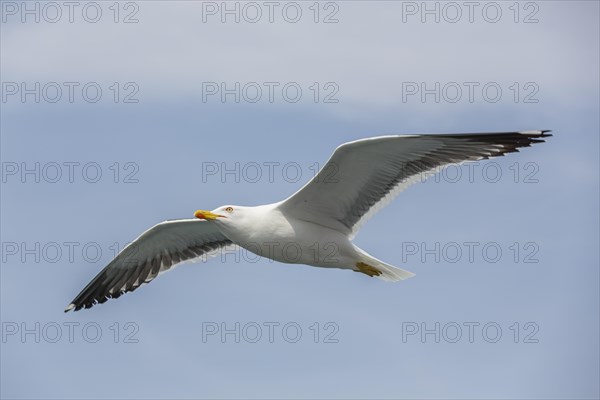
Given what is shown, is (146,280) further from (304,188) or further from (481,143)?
(481,143)

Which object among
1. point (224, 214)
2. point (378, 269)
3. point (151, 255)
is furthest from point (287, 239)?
point (151, 255)

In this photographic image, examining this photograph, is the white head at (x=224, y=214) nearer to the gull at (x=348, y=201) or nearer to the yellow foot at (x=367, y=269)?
the gull at (x=348, y=201)

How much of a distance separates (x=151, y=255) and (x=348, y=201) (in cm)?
367

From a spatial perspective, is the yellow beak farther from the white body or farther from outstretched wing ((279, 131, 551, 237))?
outstretched wing ((279, 131, 551, 237))

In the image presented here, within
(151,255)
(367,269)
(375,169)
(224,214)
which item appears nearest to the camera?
(375,169)

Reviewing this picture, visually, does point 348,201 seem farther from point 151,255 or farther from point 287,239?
point 151,255

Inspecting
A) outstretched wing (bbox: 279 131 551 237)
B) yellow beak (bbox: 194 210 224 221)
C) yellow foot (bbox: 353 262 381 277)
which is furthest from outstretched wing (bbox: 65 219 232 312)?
yellow foot (bbox: 353 262 381 277)

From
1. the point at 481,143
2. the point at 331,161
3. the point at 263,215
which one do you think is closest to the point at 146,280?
the point at 263,215

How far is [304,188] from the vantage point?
12328 millimetres

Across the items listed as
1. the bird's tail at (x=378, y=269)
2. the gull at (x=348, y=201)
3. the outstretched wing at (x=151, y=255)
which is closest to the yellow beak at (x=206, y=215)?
the gull at (x=348, y=201)

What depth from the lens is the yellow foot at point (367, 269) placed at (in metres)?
12.8

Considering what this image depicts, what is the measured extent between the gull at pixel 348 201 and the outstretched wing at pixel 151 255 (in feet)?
6.29

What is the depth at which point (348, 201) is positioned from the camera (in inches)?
502

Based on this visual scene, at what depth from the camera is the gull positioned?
39.7 ft
